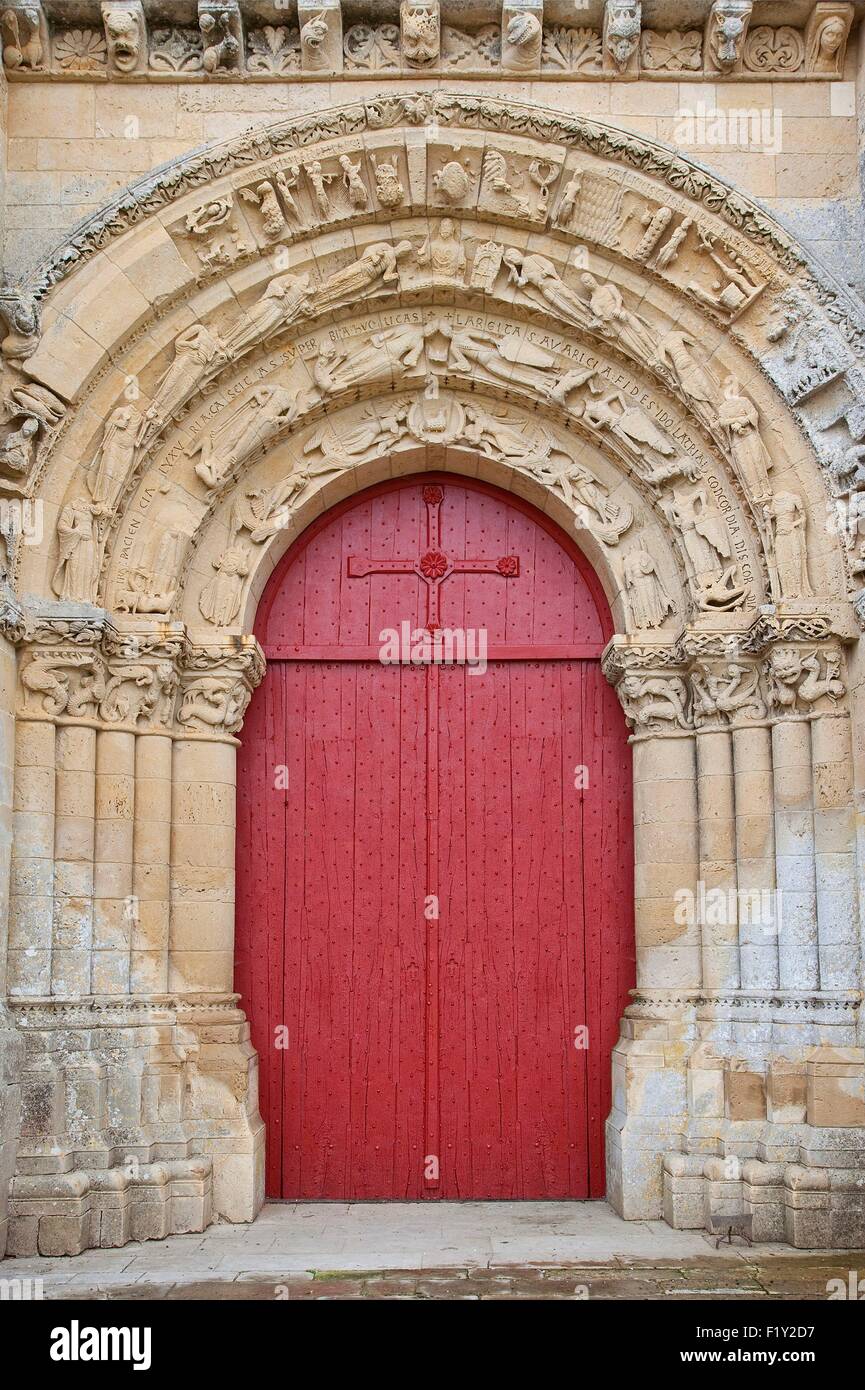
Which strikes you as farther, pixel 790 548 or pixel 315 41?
pixel 315 41

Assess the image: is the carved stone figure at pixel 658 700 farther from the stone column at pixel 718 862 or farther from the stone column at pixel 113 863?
the stone column at pixel 113 863

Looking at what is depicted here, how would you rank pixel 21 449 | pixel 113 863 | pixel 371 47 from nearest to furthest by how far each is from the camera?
pixel 21 449 → pixel 113 863 → pixel 371 47

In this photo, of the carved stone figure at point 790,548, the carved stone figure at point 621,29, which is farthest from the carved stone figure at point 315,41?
the carved stone figure at point 790,548

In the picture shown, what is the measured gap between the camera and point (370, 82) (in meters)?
7.55

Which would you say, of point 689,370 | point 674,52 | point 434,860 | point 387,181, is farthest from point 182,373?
point 674,52

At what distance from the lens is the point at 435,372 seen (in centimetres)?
799

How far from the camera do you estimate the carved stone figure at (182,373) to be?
24.5 ft

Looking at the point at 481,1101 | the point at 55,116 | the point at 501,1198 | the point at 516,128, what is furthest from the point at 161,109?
the point at 501,1198

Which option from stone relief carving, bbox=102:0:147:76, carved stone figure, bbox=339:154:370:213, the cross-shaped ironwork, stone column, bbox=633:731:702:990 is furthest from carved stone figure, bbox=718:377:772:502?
stone relief carving, bbox=102:0:147:76

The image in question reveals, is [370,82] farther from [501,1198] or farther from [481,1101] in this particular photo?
[501,1198]

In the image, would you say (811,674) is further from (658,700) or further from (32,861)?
(32,861)

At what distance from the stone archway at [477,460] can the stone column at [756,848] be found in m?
0.02

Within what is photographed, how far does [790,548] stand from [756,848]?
5.30 feet

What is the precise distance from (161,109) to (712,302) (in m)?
3.25
